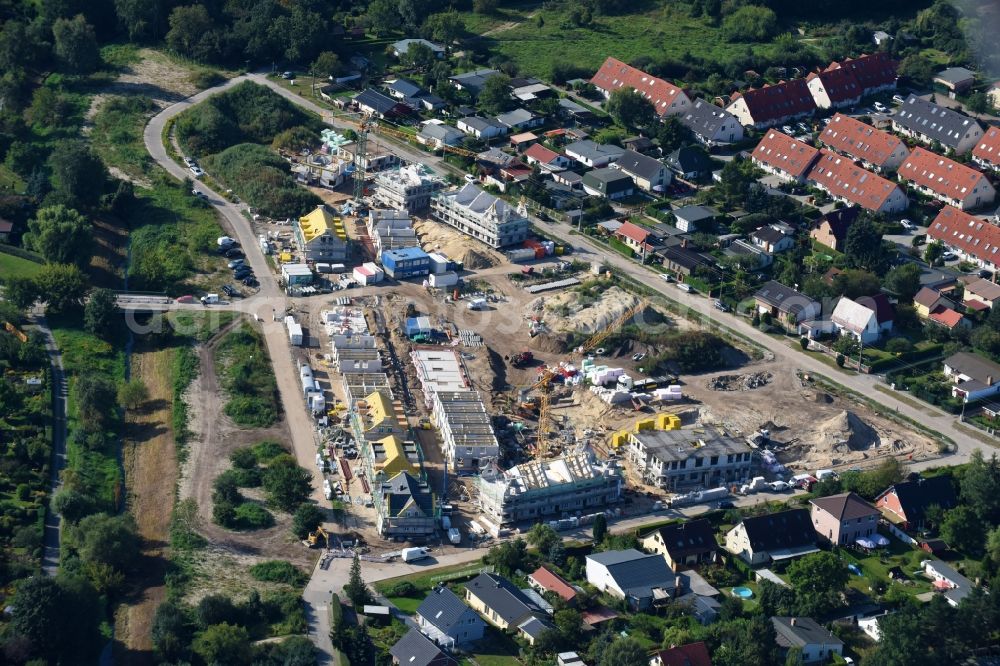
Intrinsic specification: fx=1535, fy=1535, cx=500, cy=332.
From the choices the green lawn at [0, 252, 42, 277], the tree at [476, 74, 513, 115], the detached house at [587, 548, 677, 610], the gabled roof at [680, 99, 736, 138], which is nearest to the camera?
the detached house at [587, 548, 677, 610]

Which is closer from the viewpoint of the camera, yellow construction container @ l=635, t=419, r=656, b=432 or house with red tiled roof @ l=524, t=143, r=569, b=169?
yellow construction container @ l=635, t=419, r=656, b=432

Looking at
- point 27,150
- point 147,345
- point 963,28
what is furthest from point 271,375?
point 963,28

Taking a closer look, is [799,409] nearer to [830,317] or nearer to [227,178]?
[830,317]

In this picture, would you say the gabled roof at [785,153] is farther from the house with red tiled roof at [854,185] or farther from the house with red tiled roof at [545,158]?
the house with red tiled roof at [545,158]

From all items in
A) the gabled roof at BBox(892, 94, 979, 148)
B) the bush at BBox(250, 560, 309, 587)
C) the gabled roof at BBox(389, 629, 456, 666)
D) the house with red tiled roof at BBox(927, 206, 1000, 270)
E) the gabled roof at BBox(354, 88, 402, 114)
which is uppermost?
the gabled roof at BBox(892, 94, 979, 148)

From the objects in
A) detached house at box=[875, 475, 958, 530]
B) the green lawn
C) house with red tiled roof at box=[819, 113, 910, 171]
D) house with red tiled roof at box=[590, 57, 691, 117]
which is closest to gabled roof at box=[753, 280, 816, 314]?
detached house at box=[875, 475, 958, 530]

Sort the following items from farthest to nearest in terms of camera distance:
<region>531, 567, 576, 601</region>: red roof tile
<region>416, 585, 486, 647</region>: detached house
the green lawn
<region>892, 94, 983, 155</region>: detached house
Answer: <region>892, 94, 983, 155</region>: detached house
the green lawn
<region>531, 567, 576, 601</region>: red roof tile
<region>416, 585, 486, 647</region>: detached house

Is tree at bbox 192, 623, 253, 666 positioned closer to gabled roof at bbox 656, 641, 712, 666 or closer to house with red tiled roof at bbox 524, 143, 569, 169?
gabled roof at bbox 656, 641, 712, 666

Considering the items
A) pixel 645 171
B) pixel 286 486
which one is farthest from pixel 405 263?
pixel 286 486
